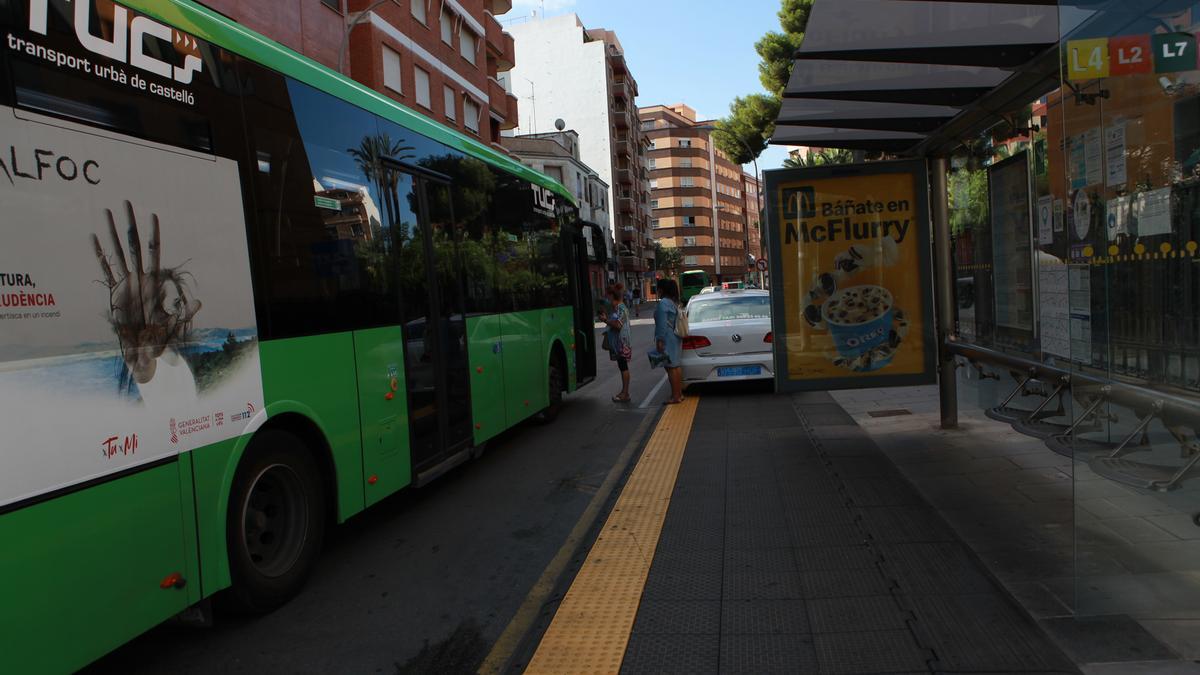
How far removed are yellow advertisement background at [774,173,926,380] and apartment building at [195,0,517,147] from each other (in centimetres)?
1310

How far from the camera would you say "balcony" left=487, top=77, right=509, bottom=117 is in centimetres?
3488

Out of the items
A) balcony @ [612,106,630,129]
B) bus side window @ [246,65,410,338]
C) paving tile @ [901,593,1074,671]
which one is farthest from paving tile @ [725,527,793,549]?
balcony @ [612,106,630,129]

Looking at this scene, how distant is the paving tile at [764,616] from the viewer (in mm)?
3570

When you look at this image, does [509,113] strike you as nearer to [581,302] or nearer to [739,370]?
[581,302]

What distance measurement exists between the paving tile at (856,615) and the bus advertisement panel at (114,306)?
2848 mm

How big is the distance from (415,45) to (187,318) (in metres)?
26.3

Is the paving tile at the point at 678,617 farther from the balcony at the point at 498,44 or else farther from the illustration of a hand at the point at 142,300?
the balcony at the point at 498,44

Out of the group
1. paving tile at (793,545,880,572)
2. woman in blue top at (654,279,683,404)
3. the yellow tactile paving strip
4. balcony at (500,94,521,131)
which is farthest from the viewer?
balcony at (500,94,521,131)

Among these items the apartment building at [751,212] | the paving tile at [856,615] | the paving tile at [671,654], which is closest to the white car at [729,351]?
the paving tile at [856,615]

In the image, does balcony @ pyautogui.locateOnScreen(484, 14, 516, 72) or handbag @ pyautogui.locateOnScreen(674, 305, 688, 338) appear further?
balcony @ pyautogui.locateOnScreen(484, 14, 516, 72)

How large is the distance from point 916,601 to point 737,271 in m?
127

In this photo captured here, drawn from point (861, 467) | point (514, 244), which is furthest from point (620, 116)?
point (861, 467)

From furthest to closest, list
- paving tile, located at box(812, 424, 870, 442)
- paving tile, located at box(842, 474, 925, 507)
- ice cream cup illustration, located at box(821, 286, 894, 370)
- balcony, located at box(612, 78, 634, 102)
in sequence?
1. balcony, located at box(612, 78, 634, 102)
2. paving tile, located at box(812, 424, 870, 442)
3. ice cream cup illustration, located at box(821, 286, 894, 370)
4. paving tile, located at box(842, 474, 925, 507)

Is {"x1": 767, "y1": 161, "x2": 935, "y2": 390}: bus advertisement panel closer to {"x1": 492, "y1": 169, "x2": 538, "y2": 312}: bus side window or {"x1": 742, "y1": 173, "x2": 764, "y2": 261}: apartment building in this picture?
{"x1": 492, "y1": 169, "x2": 538, "y2": 312}: bus side window
